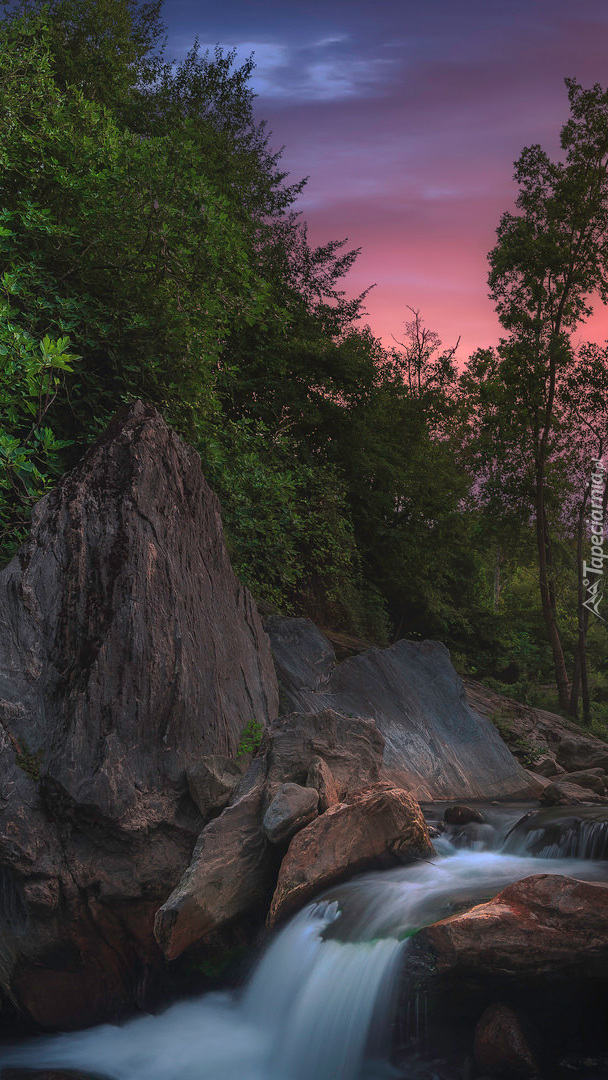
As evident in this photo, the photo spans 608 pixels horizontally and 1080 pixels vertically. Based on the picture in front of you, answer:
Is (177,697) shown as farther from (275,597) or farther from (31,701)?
(275,597)

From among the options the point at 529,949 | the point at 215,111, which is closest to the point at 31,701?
the point at 529,949

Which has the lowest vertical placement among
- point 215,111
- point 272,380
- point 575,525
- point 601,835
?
point 601,835

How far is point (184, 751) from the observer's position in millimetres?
7754

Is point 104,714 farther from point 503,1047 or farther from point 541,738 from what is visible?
point 541,738

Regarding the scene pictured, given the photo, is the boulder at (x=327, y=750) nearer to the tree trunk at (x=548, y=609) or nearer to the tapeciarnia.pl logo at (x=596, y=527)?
the tree trunk at (x=548, y=609)

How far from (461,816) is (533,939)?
4.82m

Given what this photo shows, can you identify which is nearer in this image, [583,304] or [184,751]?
[184,751]

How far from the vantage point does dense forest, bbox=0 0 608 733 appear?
10344 mm

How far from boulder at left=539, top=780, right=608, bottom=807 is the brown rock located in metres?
4.83

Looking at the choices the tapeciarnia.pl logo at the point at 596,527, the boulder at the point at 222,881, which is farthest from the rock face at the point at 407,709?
the tapeciarnia.pl logo at the point at 596,527

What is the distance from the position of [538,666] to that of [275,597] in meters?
19.6

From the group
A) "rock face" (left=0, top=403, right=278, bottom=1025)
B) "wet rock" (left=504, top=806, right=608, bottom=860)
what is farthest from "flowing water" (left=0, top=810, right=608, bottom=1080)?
"wet rock" (left=504, top=806, right=608, bottom=860)

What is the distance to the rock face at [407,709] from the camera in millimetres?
11906

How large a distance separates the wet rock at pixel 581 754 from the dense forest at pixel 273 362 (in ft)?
17.2
